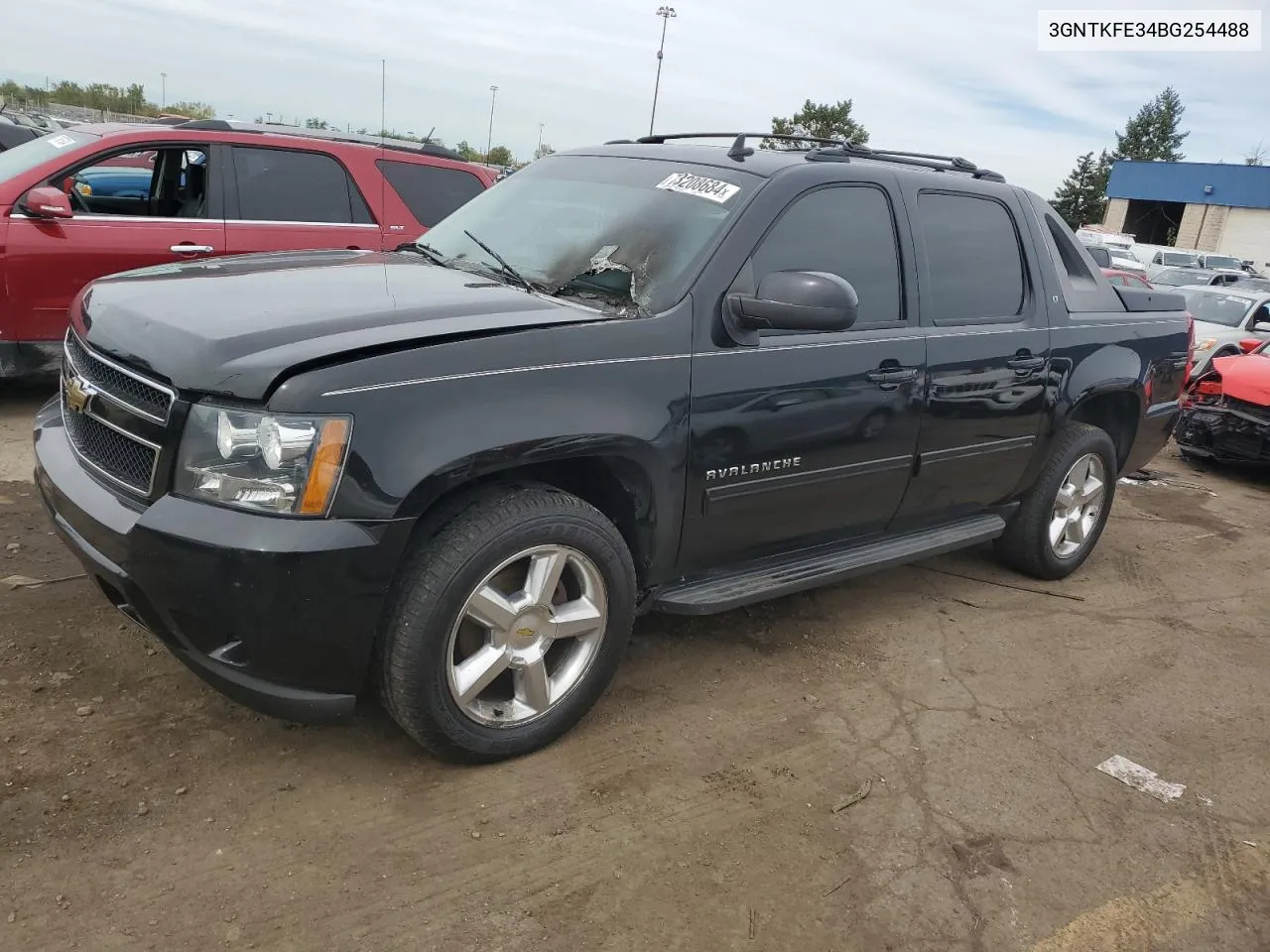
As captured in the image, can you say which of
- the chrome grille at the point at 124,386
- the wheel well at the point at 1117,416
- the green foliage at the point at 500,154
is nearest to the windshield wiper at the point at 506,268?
the chrome grille at the point at 124,386

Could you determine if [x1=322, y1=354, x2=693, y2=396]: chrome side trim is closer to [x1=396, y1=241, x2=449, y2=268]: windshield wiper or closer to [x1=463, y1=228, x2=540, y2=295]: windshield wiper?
[x1=463, y1=228, x2=540, y2=295]: windshield wiper

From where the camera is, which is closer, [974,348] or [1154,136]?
[974,348]

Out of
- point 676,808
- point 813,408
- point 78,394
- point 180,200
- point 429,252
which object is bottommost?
point 676,808

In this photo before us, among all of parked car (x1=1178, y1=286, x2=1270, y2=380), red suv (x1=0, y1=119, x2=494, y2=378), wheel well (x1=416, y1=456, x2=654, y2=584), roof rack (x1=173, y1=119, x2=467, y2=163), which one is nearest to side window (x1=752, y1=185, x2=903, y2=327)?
wheel well (x1=416, y1=456, x2=654, y2=584)

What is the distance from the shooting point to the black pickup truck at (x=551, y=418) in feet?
8.04

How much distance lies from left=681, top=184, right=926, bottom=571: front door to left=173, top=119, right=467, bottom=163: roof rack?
4.58m

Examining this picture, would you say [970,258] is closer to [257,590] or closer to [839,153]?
[839,153]

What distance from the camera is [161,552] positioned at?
7.98 feet

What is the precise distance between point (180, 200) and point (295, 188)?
74 centimetres

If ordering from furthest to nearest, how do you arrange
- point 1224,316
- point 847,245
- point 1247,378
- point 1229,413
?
1. point 1224,316
2. point 1247,378
3. point 1229,413
4. point 847,245

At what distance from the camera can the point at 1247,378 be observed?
8242 millimetres

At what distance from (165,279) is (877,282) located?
2.50 meters

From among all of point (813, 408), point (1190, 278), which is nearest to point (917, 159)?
point (813, 408)

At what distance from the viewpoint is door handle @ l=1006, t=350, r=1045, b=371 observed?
416cm
